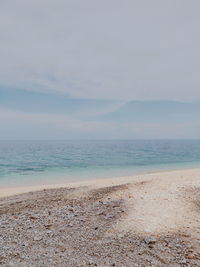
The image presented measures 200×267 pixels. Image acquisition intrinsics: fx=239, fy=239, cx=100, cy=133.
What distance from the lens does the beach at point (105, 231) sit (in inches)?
205

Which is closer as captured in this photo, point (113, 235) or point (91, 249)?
point (91, 249)

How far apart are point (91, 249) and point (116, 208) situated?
2533 millimetres

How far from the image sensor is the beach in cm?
521

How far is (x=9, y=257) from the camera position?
5.32m

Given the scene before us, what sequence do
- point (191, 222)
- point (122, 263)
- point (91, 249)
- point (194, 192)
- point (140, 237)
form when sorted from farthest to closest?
point (194, 192) < point (191, 222) < point (140, 237) < point (91, 249) < point (122, 263)

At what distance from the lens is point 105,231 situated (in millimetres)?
6387

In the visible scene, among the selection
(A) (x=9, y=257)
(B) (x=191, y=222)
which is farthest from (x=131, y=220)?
(A) (x=9, y=257)

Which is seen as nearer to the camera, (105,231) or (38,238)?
(38,238)

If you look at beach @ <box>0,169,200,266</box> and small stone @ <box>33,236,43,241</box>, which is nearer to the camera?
beach @ <box>0,169,200,266</box>

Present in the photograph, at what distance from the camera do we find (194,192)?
9.84 m

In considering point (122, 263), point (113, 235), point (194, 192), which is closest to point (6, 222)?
point (113, 235)

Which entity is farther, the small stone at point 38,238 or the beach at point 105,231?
the small stone at point 38,238

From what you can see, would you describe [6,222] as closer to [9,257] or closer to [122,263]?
[9,257]

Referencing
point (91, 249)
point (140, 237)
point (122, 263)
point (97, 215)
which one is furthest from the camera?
point (97, 215)
